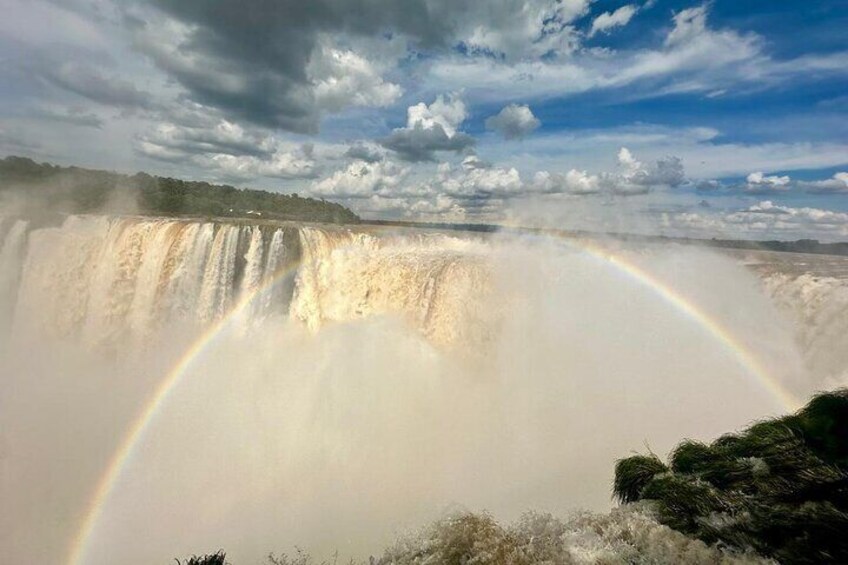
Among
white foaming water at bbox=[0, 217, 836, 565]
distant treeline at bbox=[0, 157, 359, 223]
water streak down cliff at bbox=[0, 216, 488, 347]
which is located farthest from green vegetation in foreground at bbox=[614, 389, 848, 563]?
distant treeline at bbox=[0, 157, 359, 223]

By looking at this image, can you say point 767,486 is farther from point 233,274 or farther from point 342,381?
point 233,274

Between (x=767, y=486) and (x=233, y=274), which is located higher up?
(x=767, y=486)

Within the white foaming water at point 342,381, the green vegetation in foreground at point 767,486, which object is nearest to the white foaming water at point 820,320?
the white foaming water at point 342,381

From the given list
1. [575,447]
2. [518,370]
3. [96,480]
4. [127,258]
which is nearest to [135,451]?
[96,480]

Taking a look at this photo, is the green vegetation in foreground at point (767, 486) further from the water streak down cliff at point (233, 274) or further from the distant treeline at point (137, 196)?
the distant treeline at point (137, 196)

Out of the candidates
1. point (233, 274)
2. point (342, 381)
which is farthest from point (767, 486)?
point (233, 274)

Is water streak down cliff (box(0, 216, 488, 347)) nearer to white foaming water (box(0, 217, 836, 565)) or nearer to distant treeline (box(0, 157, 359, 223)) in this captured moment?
white foaming water (box(0, 217, 836, 565))

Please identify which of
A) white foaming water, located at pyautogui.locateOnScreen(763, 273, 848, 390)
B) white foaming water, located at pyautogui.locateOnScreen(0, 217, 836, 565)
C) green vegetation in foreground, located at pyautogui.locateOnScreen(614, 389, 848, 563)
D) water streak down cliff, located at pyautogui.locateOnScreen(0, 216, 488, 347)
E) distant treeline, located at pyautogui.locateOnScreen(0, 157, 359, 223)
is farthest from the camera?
distant treeline, located at pyautogui.locateOnScreen(0, 157, 359, 223)
